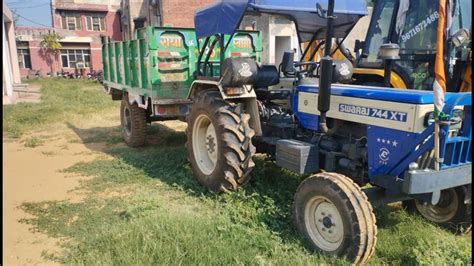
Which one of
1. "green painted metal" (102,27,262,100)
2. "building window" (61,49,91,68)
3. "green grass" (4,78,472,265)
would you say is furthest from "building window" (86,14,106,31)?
"green grass" (4,78,472,265)

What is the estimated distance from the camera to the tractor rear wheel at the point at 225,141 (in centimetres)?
429

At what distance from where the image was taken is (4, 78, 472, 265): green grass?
316 cm

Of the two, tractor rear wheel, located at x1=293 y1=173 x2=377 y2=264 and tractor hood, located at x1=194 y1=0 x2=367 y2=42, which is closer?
tractor rear wheel, located at x1=293 y1=173 x2=377 y2=264

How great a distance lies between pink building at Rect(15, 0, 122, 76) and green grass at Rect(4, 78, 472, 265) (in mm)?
32634

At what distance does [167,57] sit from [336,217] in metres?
4.21

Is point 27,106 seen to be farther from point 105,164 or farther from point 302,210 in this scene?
point 302,210

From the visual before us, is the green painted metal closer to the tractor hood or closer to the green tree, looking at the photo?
the tractor hood

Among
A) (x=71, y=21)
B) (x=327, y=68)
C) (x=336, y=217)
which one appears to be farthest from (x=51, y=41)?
(x=336, y=217)

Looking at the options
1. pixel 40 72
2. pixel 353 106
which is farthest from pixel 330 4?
pixel 40 72

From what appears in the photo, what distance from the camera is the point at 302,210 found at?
11.3ft

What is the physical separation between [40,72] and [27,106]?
2319 centimetres

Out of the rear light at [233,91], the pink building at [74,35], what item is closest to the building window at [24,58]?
the pink building at [74,35]

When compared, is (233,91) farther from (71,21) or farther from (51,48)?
(71,21)

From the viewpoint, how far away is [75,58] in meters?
35.4
